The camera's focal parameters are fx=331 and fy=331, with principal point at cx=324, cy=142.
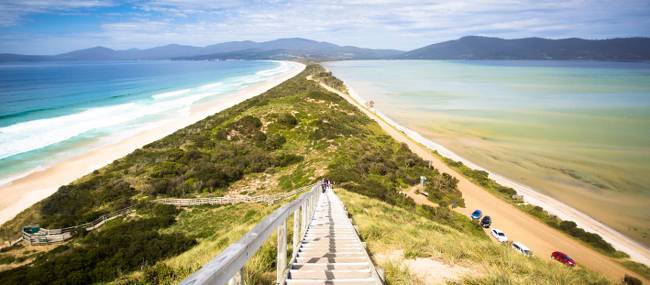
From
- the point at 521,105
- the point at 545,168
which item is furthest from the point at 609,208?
the point at 521,105

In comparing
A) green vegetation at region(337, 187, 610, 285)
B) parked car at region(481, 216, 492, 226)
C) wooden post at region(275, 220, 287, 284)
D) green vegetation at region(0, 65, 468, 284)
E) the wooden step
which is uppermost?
wooden post at region(275, 220, 287, 284)

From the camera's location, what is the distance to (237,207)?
1816 cm

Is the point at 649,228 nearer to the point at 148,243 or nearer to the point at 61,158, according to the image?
the point at 148,243

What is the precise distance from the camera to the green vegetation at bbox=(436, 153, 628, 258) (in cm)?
1975

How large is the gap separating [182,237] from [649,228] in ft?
97.4

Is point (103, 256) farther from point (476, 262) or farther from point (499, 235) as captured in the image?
point (499, 235)

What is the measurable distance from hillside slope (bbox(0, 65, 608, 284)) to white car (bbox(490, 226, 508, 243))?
1004mm

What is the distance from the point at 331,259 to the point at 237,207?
46.9 ft

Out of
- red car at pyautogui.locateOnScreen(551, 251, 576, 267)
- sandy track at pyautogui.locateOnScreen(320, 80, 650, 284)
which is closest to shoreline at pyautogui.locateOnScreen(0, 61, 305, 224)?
sandy track at pyautogui.locateOnScreen(320, 80, 650, 284)

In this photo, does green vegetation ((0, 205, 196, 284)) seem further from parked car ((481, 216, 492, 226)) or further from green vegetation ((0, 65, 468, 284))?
parked car ((481, 216, 492, 226))

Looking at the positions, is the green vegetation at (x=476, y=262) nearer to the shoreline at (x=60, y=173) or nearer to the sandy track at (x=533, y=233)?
the sandy track at (x=533, y=233)

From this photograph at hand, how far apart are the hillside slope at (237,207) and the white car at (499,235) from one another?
3.30 feet

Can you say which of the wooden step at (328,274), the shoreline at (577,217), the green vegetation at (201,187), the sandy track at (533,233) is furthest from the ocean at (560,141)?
the wooden step at (328,274)

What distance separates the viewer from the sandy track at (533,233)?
706 inches
